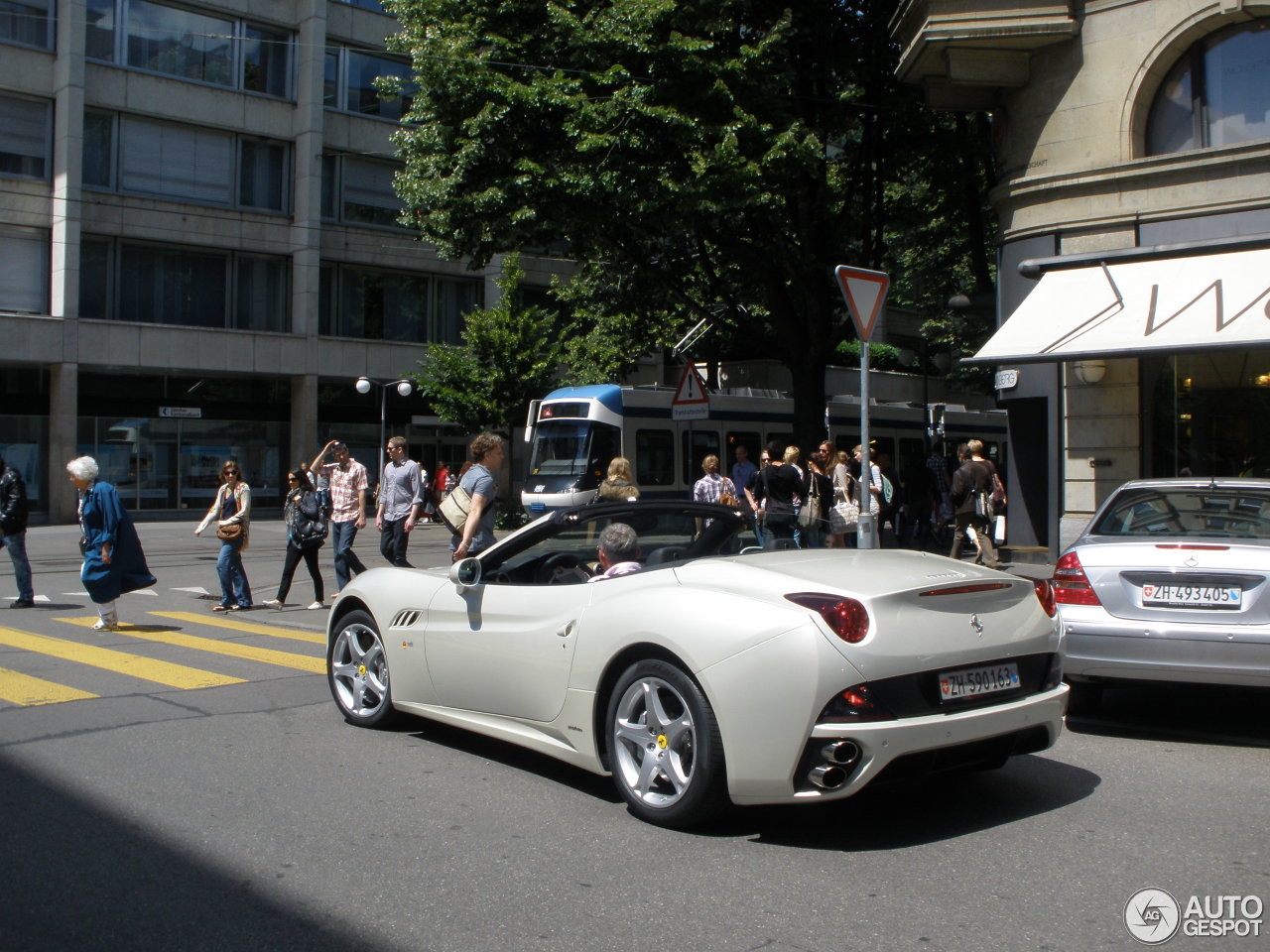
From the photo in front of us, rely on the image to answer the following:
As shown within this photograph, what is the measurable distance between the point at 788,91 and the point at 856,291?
1018cm

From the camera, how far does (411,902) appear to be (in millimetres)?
3969

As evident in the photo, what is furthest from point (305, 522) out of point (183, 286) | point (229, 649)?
→ point (183, 286)

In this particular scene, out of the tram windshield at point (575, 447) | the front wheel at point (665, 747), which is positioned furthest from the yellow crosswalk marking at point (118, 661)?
the tram windshield at point (575, 447)

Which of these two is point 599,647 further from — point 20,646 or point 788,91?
point 788,91

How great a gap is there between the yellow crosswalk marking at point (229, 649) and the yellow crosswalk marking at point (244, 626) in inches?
22.1

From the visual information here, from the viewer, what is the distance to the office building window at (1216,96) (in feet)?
42.5

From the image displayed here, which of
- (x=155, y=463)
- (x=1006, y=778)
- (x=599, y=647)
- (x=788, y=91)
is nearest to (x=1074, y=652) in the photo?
(x=1006, y=778)

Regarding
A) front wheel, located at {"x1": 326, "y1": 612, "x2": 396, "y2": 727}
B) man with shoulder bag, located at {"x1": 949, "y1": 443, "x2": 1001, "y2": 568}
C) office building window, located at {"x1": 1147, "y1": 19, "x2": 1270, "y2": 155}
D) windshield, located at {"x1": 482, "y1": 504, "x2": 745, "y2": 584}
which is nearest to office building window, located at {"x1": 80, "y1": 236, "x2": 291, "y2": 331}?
man with shoulder bag, located at {"x1": 949, "y1": 443, "x2": 1001, "y2": 568}

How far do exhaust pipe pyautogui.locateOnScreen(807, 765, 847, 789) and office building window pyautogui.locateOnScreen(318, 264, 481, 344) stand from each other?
3375cm

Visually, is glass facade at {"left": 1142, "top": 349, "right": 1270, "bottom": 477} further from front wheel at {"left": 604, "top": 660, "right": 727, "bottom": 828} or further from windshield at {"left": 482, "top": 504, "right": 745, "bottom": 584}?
front wheel at {"left": 604, "top": 660, "right": 727, "bottom": 828}

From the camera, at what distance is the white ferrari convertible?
173 inches

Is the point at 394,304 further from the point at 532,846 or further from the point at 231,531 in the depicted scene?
the point at 532,846

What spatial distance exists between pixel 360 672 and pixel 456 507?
11.0 ft

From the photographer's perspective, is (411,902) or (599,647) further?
(599,647)
